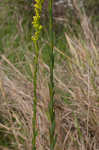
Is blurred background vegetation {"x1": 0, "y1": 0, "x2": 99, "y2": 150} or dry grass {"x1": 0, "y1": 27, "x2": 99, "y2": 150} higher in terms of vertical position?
blurred background vegetation {"x1": 0, "y1": 0, "x2": 99, "y2": 150}

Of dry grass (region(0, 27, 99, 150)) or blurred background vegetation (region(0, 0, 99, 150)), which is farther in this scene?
→ blurred background vegetation (region(0, 0, 99, 150))

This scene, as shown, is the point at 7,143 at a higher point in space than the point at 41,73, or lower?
lower

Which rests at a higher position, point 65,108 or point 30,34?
point 30,34

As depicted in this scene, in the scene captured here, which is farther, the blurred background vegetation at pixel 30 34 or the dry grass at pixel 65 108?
the blurred background vegetation at pixel 30 34

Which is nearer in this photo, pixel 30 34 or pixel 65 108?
pixel 65 108

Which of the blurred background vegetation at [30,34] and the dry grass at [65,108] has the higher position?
the blurred background vegetation at [30,34]

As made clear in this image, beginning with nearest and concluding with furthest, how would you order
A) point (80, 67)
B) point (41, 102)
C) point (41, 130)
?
A: point (41, 130) → point (41, 102) → point (80, 67)

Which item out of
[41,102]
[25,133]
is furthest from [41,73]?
[25,133]

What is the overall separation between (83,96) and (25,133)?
1.34 feet

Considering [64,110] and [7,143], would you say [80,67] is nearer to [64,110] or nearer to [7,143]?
[64,110]

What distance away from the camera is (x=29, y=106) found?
5.00ft

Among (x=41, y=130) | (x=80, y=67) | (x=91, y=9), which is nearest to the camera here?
(x=41, y=130)

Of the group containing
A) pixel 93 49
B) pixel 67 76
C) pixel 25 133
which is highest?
pixel 93 49

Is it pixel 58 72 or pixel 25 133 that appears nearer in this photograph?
pixel 25 133
